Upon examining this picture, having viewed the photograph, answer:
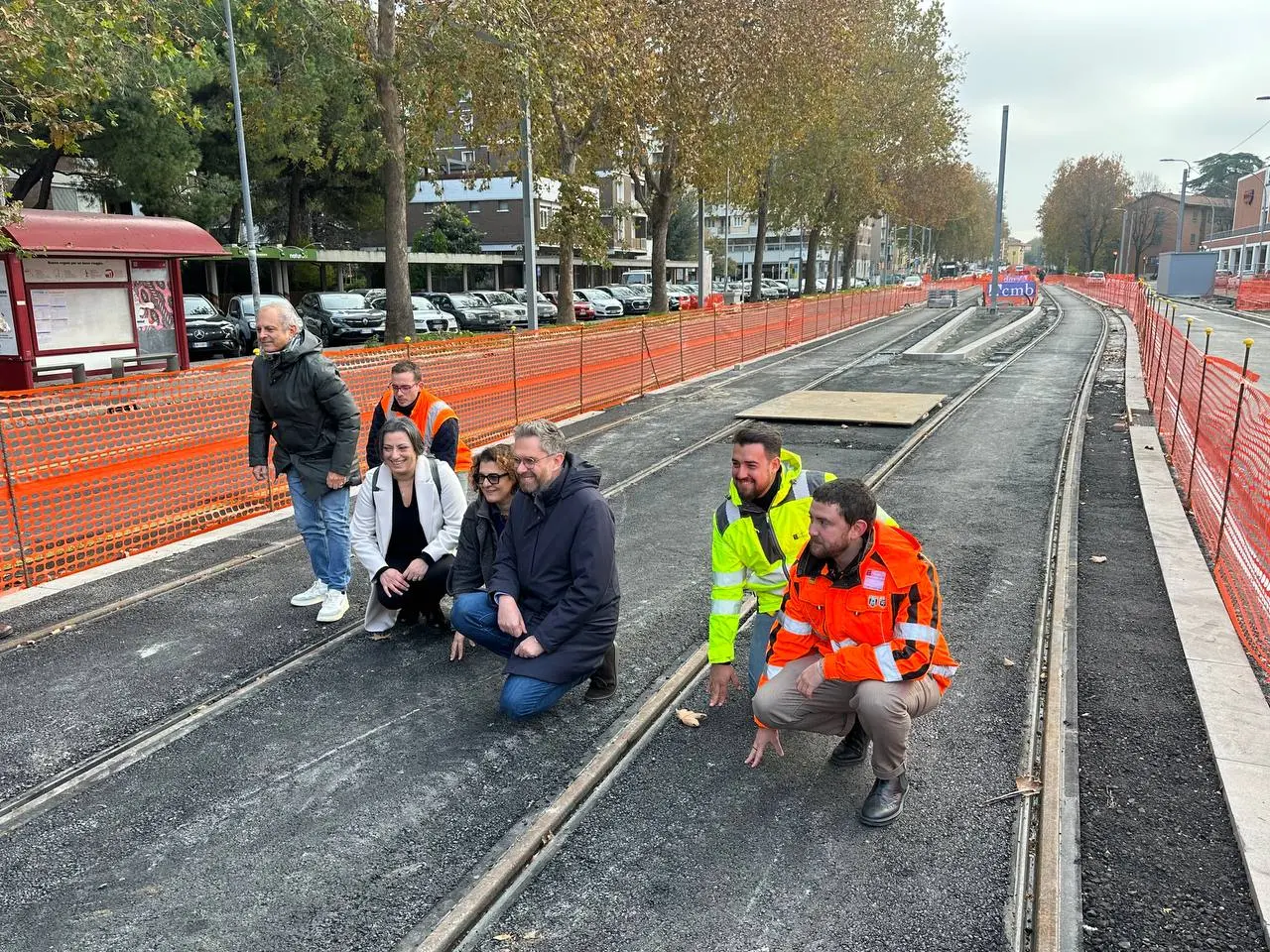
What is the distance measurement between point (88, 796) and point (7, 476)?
3.87 m

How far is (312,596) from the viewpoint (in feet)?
→ 21.2

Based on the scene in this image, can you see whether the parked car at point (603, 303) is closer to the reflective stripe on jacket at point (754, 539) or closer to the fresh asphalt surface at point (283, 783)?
the fresh asphalt surface at point (283, 783)

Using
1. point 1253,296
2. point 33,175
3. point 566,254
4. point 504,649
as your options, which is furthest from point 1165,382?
point 1253,296

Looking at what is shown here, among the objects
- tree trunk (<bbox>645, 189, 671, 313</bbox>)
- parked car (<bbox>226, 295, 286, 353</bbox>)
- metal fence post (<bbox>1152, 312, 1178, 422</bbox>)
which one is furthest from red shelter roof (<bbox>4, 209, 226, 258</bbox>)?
metal fence post (<bbox>1152, 312, 1178, 422</bbox>)

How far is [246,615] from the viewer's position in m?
6.27

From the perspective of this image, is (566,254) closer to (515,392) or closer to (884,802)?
(515,392)

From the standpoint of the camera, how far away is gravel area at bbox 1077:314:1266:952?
326cm

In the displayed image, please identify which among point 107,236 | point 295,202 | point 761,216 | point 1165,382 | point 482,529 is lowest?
point 1165,382

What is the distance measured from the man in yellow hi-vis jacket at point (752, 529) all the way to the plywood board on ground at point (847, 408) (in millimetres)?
9006

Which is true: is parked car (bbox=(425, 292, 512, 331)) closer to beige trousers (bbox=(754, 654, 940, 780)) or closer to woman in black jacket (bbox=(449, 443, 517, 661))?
woman in black jacket (bbox=(449, 443, 517, 661))

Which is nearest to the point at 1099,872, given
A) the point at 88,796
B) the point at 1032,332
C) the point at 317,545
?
the point at 88,796

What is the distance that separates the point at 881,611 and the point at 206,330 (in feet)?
85.5

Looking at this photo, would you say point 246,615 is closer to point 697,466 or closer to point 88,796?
point 88,796

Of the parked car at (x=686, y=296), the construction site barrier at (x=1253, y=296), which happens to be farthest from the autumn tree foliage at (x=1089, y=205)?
the parked car at (x=686, y=296)
